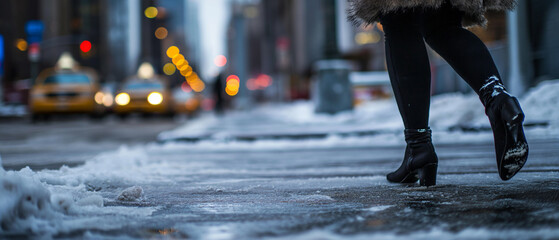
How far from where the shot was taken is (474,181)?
2881mm

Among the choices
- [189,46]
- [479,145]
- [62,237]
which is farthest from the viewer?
[189,46]

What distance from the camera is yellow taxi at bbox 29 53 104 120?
18.3 m

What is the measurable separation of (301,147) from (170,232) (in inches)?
181

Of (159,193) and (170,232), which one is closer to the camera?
(170,232)

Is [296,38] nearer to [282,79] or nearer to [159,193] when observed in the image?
[282,79]

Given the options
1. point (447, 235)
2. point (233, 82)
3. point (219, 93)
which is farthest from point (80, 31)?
point (447, 235)

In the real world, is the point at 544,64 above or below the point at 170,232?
above

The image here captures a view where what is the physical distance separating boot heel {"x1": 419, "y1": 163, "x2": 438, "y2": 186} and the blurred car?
58.8 ft

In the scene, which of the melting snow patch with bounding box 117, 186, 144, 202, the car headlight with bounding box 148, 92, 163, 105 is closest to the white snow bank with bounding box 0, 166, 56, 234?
the melting snow patch with bounding box 117, 186, 144, 202

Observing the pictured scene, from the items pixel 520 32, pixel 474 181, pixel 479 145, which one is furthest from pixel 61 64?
pixel 474 181

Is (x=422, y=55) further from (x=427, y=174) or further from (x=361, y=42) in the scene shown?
(x=361, y=42)

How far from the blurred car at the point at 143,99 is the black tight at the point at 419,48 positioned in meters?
17.8

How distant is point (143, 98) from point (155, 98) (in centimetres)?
42

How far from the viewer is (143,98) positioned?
1983 centimetres
